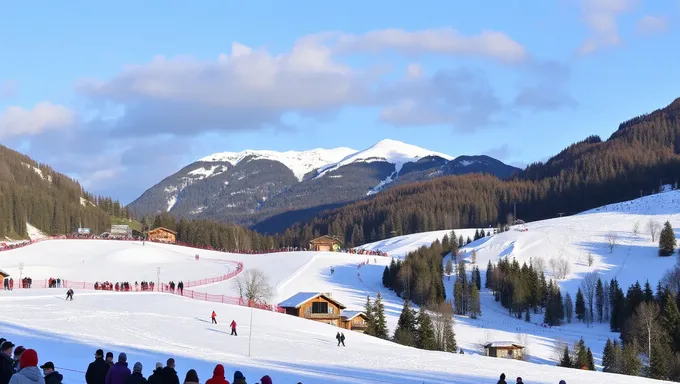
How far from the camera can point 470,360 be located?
39.8 metres

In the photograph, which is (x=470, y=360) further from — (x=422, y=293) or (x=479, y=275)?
(x=479, y=275)

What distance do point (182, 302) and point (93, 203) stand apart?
14632 cm

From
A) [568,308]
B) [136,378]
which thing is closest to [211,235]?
[568,308]

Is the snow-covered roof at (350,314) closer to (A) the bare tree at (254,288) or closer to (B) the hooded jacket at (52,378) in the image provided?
(A) the bare tree at (254,288)

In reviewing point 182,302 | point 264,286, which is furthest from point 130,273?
point 182,302

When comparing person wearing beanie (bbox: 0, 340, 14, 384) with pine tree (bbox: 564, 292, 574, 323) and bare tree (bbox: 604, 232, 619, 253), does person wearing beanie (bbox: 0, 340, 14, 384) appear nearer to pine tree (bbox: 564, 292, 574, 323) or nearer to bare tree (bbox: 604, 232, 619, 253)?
pine tree (bbox: 564, 292, 574, 323)

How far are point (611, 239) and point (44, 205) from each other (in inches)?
4253

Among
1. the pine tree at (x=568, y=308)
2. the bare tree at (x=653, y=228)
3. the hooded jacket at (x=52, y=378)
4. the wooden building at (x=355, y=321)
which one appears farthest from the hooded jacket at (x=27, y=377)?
the bare tree at (x=653, y=228)

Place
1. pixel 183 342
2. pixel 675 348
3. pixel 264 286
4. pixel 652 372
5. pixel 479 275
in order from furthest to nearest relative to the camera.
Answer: pixel 479 275, pixel 264 286, pixel 675 348, pixel 652 372, pixel 183 342

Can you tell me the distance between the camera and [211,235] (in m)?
154

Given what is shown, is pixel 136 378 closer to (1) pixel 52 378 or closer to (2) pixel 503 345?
(1) pixel 52 378

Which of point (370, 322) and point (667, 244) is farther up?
point (667, 244)

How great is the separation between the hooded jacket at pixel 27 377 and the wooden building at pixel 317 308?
58671 millimetres

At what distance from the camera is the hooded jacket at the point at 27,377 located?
10547 millimetres
